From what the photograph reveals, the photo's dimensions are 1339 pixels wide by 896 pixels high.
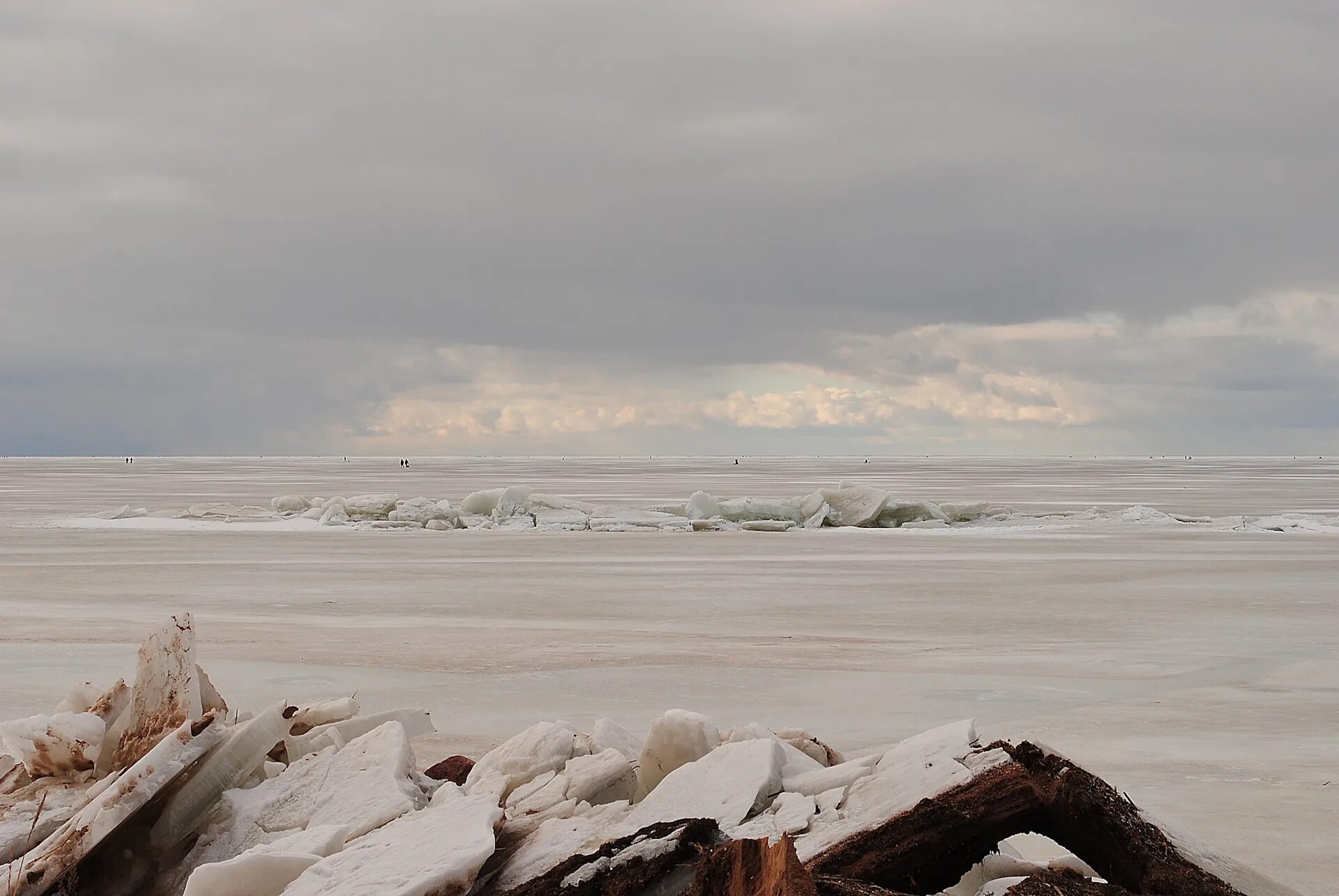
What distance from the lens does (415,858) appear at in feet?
9.19

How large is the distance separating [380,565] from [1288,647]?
9739 millimetres

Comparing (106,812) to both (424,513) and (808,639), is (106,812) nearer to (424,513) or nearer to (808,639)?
(808,639)

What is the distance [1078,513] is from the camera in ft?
75.0

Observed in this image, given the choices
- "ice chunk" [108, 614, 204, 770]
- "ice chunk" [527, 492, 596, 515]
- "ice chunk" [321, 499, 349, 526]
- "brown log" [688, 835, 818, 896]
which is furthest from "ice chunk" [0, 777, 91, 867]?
"ice chunk" [527, 492, 596, 515]

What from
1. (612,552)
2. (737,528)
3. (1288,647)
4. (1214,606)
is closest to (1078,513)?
(737,528)

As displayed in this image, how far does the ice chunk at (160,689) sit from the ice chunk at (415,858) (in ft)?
3.33

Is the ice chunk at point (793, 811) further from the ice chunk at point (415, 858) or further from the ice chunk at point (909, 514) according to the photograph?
the ice chunk at point (909, 514)

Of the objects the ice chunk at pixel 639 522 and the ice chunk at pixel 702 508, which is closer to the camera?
the ice chunk at pixel 639 522

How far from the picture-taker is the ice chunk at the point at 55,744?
3.67m

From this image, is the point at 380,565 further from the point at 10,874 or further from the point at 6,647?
the point at 10,874

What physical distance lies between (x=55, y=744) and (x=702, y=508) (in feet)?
58.2

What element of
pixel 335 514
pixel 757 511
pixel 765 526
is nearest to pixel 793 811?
pixel 765 526

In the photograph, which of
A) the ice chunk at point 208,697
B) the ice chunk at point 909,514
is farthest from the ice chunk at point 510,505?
the ice chunk at point 208,697

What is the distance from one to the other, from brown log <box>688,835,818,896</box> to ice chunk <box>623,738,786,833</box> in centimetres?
37
